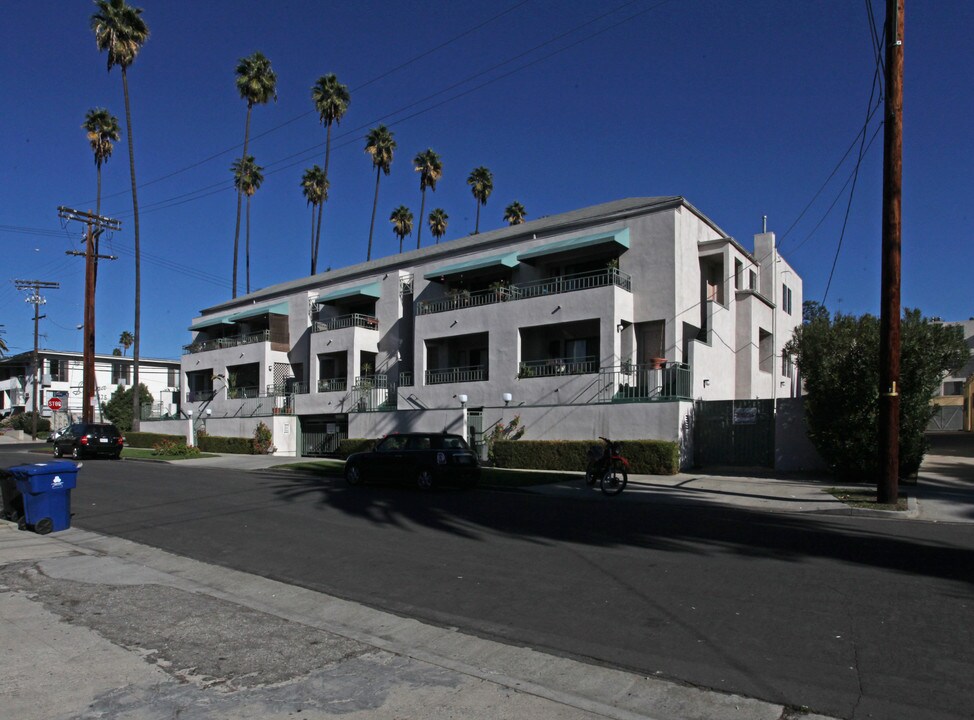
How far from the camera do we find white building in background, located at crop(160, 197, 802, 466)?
922 inches

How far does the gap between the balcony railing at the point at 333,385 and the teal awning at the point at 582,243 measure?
1174cm

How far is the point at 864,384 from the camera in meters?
16.8

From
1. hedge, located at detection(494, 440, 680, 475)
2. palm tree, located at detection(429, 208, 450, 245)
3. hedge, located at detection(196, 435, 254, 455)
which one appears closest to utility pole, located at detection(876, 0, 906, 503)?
hedge, located at detection(494, 440, 680, 475)

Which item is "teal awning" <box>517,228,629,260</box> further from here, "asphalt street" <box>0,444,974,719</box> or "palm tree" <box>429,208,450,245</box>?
"palm tree" <box>429,208,450,245</box>

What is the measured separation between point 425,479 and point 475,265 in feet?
41.8

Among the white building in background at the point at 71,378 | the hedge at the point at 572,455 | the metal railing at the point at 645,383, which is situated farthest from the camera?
the white building in background at the point at 71,378

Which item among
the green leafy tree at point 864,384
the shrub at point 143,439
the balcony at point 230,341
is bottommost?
the shrub at point 143,439

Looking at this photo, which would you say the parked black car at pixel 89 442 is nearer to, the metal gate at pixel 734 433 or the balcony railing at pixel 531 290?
the balcony railing at pixel 531 290

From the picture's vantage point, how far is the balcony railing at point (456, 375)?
2767 centimetres

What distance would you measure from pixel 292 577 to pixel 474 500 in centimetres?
712

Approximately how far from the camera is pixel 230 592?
7477 mm

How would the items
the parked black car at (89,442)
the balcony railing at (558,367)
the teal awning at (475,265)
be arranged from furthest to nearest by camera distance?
the parked black car at (89,442) → the teal awning at (475,265) → the balcony railing at (558,367)

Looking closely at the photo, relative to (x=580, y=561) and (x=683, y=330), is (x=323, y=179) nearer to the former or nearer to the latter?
(x=683, y=330)

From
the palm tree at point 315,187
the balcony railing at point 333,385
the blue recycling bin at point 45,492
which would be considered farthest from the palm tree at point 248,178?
the blue recycling bin at point 45,492
